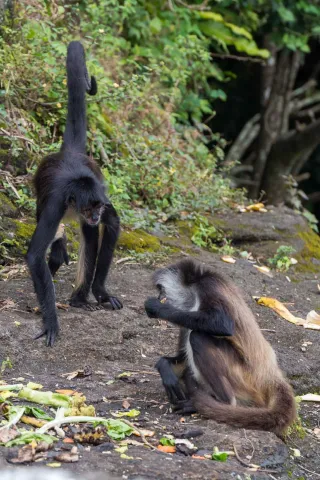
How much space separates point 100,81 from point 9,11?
1.32m

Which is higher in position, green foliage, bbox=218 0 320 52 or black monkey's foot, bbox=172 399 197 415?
green foliage, bbox=218 0 320 52

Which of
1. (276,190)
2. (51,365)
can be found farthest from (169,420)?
(276,190)

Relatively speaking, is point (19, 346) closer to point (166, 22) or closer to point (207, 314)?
point (207, 314)

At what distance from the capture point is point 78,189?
6.21m

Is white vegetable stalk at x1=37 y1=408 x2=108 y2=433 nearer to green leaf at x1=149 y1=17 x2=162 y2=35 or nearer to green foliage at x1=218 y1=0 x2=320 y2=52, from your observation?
green leaf at x1=149 y1=17 x2=162 y2=35

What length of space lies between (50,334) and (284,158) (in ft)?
33.5

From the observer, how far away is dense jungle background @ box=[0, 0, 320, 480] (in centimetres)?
512

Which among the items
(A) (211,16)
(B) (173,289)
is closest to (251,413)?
(B) (173,289)

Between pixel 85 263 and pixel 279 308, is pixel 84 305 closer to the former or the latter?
pixel 85 263

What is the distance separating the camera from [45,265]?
6.06 meters

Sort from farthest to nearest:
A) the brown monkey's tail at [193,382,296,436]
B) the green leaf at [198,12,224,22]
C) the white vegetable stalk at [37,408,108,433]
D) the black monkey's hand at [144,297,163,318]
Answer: the green leaf at [198,12,224,22] < the black monkey's hand at [144,297,163,318] < the brown monkey's tail at [193,382,296,436] < the white vegetable stalk at [37,408,108,433]

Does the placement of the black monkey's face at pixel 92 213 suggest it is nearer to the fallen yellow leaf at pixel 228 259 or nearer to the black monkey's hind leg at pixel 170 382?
the black monkey's hind leg at pixel 170 382

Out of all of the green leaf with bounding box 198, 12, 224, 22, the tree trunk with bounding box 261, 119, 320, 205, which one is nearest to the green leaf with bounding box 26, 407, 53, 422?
the green leaf with bounding box 198, 12, 224, 22

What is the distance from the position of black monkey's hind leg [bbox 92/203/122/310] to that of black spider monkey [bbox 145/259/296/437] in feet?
5.23
